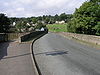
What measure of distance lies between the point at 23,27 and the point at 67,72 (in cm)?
11438

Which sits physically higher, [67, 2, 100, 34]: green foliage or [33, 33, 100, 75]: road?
[67, 2, 100, 34]: green foliage

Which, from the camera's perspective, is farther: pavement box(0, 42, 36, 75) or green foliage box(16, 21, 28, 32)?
green foliage box(16, 21, 28, 32)

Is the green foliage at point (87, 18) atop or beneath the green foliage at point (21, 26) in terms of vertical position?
atop

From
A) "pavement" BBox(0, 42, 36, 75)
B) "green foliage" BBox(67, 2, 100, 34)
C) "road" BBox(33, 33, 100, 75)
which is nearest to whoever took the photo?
"pavement" BBox(0, 42, 36, 75)

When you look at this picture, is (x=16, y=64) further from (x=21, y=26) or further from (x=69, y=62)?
(x=21, y=26)

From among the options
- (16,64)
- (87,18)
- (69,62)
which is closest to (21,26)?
(87,18)

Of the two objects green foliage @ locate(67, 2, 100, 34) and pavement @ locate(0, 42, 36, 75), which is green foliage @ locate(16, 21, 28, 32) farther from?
pavement @ locate(0, 42, 36, 75)

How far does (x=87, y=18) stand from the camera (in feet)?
144

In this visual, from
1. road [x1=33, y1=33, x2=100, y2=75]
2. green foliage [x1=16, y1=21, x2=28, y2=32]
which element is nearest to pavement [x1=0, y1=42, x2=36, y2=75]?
road [x1=33, y1=33, x2=100, y2=75]

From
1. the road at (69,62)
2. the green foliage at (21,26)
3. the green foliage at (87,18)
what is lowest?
the green foliage at (21,26)

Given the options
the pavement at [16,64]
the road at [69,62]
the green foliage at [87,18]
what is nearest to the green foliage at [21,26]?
the green foliage at [87,18]

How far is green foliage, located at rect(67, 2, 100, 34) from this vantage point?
42.9 meters

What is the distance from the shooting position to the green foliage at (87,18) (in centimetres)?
4288

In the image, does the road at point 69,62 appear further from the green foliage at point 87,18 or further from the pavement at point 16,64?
the green foliage at point 87,18
